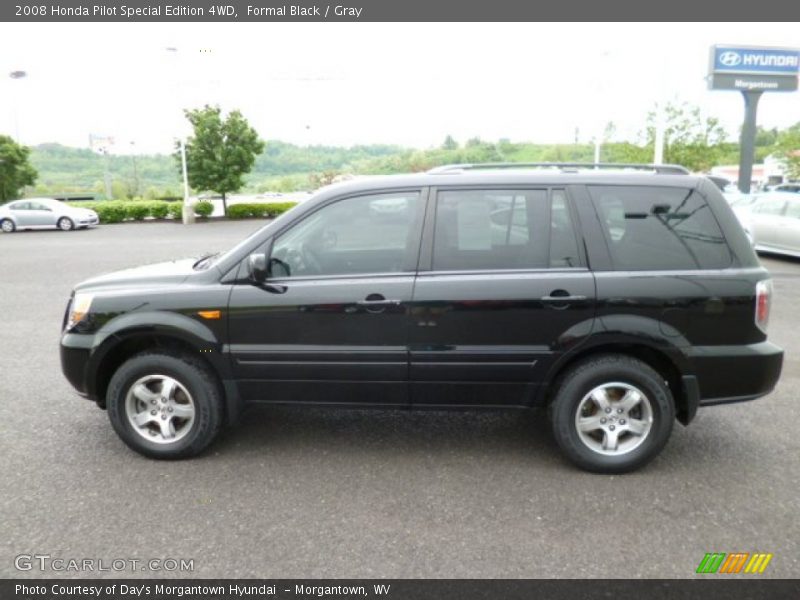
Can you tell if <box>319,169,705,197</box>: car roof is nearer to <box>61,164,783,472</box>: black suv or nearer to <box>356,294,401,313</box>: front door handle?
<box>61,164,783,472</box>: black suv

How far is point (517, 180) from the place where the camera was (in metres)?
3.76

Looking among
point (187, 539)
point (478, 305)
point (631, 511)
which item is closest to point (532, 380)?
point (478, 305)

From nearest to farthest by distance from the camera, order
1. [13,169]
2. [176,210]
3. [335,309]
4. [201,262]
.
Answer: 1. [335,309]
2. [201,262]
3. [176,210]
4. [13,169]

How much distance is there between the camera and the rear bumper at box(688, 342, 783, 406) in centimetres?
360

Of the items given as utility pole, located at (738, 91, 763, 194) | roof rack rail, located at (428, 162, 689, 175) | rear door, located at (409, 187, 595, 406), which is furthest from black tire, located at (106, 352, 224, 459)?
utility pole, located at (738, 91, 763, 194)

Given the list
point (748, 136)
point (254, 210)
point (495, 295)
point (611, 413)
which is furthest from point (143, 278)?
point (254, 210)

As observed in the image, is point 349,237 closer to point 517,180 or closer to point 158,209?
point 517,180

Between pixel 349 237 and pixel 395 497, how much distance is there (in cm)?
157

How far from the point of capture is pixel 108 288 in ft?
12.9

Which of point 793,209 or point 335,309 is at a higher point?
point 793,209

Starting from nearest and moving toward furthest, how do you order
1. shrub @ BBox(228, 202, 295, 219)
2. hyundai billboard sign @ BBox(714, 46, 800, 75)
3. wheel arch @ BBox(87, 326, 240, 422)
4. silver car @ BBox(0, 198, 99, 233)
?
wheel arch @ BBox(87, 326, 240, 422) → hyundai billboard sign @ BBox(714, 46, 800, 75) → silver car @ BBox(0, 198, 99, 233) → shrub @ BBox(228, 202, 295, 219)

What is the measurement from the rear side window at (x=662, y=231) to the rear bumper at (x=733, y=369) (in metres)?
0.51

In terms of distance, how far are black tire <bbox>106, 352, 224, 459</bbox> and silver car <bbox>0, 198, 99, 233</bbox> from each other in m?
23.8
